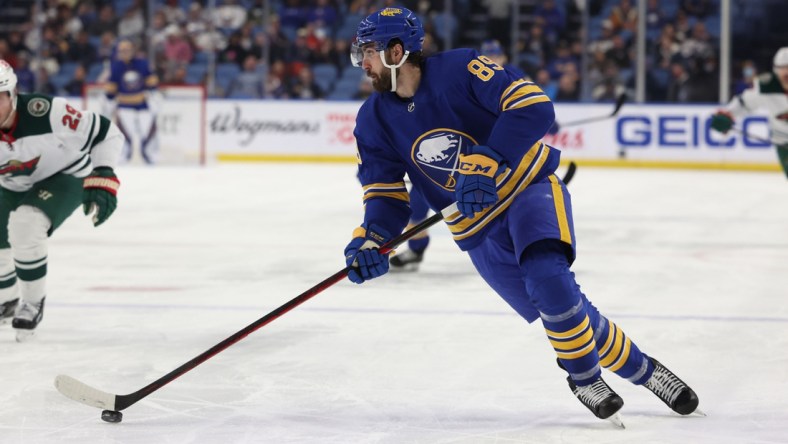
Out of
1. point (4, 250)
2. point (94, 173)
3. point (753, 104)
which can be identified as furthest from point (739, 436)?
point (753, 104)

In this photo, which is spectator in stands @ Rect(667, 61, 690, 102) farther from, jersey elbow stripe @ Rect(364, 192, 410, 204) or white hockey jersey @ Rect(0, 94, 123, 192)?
jersey elbow stripe @ Rect(364, 192, 410, 204)

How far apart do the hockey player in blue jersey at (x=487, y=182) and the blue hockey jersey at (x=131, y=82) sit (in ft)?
34.1

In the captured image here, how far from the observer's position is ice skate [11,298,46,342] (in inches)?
158

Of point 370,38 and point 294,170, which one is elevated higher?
point 370,38

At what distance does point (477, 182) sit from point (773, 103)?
5453 millimetres

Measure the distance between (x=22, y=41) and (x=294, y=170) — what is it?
4.62m

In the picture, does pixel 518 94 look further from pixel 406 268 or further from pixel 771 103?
pixel 771 103

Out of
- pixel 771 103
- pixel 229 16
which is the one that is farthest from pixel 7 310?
pixel 229 16

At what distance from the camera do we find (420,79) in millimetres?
2924

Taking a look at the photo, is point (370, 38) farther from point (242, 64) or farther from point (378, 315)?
point (242, 64)

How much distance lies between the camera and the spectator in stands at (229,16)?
47.6 ft

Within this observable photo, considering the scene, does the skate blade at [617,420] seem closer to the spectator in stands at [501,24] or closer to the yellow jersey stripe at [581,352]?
the yellow jersey stripe at [581,352]

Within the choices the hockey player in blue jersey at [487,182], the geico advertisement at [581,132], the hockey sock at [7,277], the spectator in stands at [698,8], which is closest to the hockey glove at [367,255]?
the hockey player in blue jersey at [487,182]

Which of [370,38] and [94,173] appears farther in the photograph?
[94,173]
